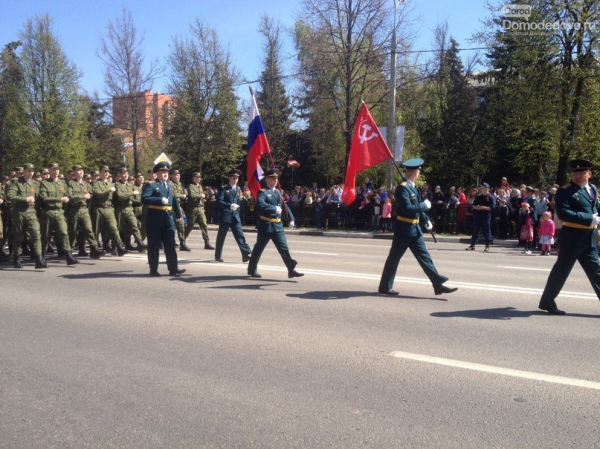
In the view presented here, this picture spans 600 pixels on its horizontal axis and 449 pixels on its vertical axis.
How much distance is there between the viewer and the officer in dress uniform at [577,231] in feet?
21.6

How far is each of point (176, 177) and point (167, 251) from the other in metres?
4.74

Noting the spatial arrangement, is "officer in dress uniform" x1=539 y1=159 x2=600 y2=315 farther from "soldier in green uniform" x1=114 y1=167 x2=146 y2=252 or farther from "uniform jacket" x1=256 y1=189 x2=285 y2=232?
"soldier in green uniform" x1=114 y1=167 x2=146 y2=252

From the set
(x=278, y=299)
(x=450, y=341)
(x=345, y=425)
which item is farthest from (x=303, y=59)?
(x=345, y=425)

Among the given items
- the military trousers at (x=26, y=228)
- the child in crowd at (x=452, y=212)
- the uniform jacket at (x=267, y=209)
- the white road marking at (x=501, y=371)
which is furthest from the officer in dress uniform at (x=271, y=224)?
the child in crowd at (x=452, y=212)

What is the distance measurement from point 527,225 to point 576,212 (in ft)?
29.7

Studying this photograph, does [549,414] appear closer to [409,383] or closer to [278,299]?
[409,383]

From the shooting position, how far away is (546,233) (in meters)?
14.6

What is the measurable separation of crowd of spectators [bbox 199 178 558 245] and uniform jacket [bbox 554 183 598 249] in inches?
377

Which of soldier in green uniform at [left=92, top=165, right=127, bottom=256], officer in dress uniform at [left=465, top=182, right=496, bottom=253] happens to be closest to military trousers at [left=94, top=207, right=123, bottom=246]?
soldier in green uniform at [left=92, top=165, right=127, bottom=256]

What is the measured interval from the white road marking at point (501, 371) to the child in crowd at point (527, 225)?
10.8m

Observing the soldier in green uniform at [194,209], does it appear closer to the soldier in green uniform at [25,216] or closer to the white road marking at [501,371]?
the soldier in green uniform at [25,216]

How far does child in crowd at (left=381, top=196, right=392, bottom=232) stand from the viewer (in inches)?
819

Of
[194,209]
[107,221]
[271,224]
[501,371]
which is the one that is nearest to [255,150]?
[271,224]

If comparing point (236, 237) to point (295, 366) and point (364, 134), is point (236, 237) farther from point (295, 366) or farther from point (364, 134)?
point (295, 366)
